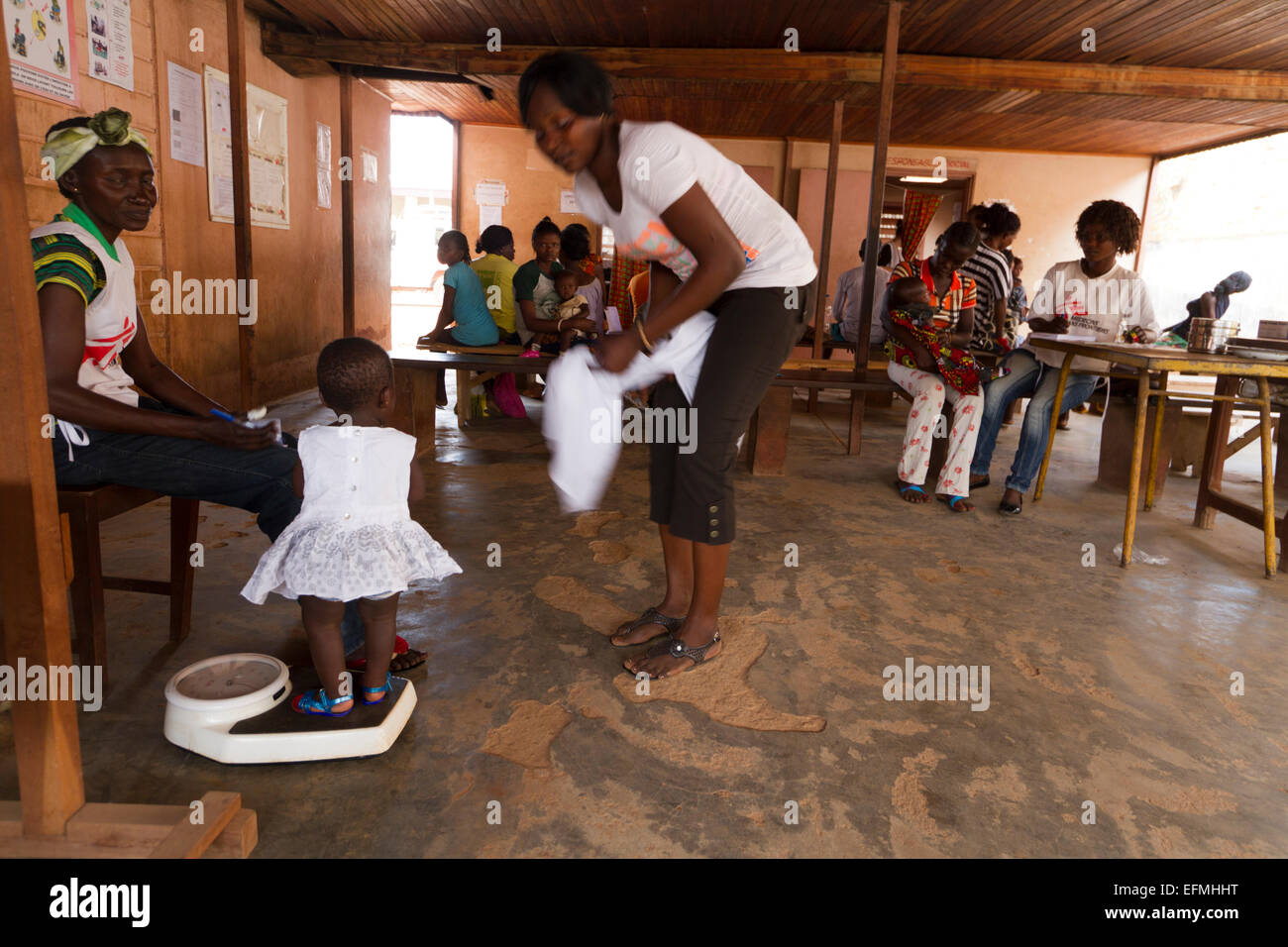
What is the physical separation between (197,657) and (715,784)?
1446 millimetres

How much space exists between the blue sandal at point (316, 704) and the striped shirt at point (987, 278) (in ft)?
13.8

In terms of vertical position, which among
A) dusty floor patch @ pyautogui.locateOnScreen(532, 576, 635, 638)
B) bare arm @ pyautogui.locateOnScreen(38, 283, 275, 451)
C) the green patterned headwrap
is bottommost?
dusty floor patch @ pyautogui.locateOnScreen(532, 576, 635, 638)

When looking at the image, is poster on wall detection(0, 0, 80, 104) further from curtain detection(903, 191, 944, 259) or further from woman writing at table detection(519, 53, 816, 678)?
curtain detection(903, 191, 944, 259)

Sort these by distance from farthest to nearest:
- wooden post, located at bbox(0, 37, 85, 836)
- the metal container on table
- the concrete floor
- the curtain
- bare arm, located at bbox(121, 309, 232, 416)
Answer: the curtain
the metal container on table
bare arm, located at bbox(121, 309, 232, 416)
the concrete floor
wooden post, located at bbox(0, 37, 85, 836)

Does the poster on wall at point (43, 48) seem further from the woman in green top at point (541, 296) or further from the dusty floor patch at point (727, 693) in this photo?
the dusty floor patch at point (727, 693)

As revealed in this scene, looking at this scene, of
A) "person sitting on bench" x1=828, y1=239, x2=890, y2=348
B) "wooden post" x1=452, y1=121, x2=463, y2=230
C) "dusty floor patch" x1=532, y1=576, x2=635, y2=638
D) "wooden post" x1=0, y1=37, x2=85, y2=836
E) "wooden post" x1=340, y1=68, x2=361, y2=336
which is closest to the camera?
"wooden post" x1=0, y1=37, x2=85, y2=836

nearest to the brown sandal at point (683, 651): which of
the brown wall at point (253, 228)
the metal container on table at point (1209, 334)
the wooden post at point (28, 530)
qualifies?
the wooden post at point (28, 530)

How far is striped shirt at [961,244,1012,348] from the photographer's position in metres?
5.00

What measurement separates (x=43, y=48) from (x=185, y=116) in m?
1.37

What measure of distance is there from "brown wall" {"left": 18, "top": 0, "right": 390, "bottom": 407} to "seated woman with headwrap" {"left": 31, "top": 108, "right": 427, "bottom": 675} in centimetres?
220

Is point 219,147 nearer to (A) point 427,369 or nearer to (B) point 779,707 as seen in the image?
(A) point 427,369

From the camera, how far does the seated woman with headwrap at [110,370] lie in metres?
1.90

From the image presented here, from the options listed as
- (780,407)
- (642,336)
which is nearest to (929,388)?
(780,407)

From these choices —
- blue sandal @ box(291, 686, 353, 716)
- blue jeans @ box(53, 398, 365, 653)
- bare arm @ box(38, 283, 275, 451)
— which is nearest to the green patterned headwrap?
bare arm @ box(38, 283, 275, 451)
